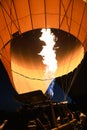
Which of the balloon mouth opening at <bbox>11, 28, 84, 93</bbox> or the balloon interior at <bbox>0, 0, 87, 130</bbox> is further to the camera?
the balloon mouth opening at <bbox>11, 28, 84, 93</bbox>

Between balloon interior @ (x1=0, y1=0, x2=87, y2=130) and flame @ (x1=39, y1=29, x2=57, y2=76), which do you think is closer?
balloon interior @ (x1=0, y1=0, x2=87, y2=130)

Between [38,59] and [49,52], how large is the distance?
350mm

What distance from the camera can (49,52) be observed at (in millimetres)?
5758

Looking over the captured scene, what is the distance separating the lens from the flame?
5.62 m

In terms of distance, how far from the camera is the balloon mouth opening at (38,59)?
5.66 m

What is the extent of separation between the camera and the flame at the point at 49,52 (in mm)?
5621

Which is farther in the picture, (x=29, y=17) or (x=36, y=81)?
(x=36, y=81)

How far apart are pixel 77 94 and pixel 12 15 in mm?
4875

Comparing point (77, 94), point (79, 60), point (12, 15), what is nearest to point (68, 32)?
point (79, 60)

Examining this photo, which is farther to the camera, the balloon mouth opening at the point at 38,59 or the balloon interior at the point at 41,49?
the balloon mouth opening at the point at 38,59

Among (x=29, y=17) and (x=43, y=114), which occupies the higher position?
(x=29, y=17)

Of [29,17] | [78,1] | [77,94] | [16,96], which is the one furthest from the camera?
[77,94]

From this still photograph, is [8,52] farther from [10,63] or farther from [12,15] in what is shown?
[12,15]

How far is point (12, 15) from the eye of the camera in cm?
477
